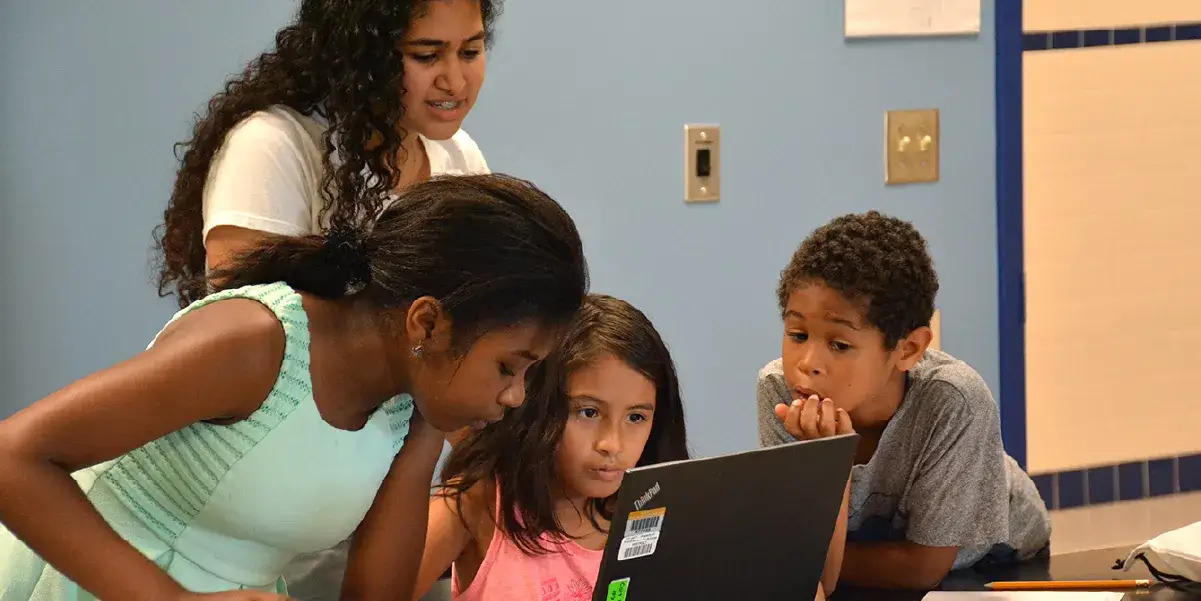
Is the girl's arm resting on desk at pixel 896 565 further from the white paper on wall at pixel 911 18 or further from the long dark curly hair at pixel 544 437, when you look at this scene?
the white paper on wall at pixel 911 18

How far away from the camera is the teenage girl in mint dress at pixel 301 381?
1250 mm

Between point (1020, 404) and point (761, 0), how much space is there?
108cm

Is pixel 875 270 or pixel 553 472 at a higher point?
pixel 875 270

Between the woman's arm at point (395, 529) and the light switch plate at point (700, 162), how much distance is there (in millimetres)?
1353

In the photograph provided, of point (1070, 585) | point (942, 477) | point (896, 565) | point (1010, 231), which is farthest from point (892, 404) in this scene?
point (1010, 231)

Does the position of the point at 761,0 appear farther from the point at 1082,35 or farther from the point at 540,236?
the point at 540,236

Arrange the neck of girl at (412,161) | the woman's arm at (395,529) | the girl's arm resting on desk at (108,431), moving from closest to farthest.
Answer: the girl's arm resting on desk at (108,431) < the woman's arm at (395,529) < the neck of girl at (412,161)

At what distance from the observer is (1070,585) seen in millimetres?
1625

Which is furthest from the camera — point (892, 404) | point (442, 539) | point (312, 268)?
point (892, 404)

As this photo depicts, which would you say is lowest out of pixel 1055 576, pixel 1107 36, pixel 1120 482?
pixel 1120 482

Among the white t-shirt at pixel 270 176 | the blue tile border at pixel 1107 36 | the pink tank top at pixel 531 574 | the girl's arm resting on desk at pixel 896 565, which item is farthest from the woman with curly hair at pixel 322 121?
the blue tile border at pixel 1107 36

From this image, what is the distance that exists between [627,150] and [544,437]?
114 cm

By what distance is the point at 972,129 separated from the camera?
304 centimetres

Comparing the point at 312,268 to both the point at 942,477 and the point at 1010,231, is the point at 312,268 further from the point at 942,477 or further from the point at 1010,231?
the point at 1010,231
